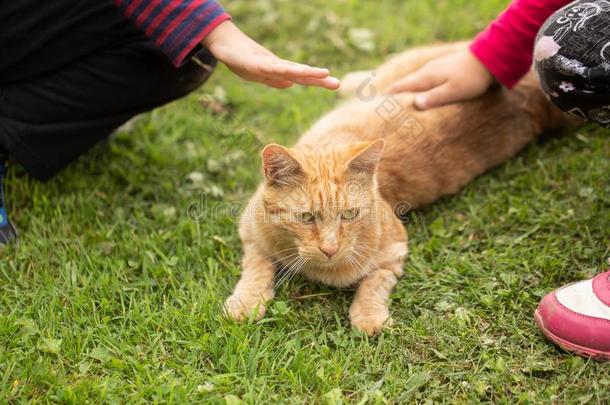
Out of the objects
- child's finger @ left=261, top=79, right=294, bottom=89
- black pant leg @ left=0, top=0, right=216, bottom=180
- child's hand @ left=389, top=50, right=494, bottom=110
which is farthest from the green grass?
child's finger @ left=261, top=79, right=294, bottom=89

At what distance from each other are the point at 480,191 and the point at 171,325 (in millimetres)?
1645

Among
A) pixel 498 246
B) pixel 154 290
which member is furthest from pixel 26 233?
pixel 498 246

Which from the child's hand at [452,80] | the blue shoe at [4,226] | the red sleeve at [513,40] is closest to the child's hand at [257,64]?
the child's hand at [452,80]

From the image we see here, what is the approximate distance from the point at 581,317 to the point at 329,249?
886mm

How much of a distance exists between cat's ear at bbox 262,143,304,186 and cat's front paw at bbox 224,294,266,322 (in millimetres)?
459

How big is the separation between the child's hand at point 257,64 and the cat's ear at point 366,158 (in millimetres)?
265

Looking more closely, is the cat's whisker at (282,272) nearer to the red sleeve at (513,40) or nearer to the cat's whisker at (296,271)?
the cat's whisker at (296,271)

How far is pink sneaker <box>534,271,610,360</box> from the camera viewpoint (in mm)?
2070

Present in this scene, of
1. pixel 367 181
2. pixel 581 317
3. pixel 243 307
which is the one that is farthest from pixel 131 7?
pixel 581 317

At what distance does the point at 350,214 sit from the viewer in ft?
7.82

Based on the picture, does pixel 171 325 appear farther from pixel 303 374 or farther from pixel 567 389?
pixel 567 389

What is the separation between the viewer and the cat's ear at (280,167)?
2.27 metres

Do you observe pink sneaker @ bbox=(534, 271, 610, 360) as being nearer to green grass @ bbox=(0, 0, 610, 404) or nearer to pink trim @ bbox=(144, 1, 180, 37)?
green grass @ bbox=(0, 0, 610, 404)

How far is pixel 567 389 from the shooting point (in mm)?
2029
